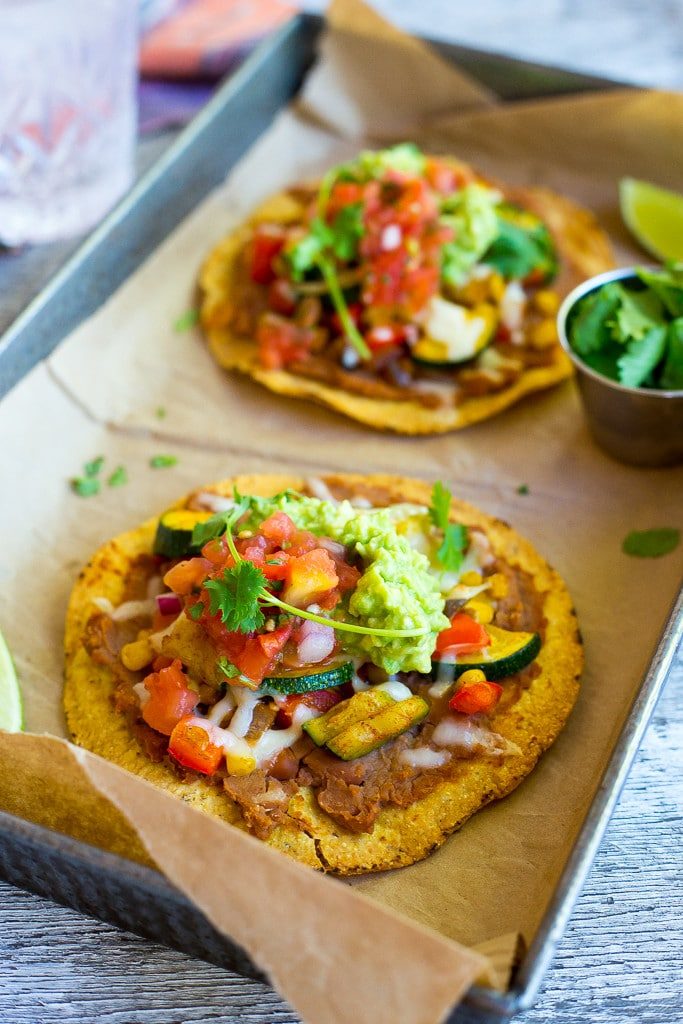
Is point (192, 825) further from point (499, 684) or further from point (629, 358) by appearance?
point (629, 358)

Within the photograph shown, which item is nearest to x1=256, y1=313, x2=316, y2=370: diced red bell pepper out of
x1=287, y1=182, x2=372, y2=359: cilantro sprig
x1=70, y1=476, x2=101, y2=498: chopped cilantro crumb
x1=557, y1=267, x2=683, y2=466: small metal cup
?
x1=287, y1=182, x2=372, y2=359: cilantro sprig

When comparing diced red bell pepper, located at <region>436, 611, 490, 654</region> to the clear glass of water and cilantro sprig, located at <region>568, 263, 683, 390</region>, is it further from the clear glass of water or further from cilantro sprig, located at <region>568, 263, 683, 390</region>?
the clear glass of water

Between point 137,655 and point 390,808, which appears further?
point 137,655

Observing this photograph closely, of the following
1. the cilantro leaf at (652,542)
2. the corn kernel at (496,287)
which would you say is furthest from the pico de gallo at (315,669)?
the corn kernel at (496,287)

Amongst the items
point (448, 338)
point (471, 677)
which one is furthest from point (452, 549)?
point (448, 338)

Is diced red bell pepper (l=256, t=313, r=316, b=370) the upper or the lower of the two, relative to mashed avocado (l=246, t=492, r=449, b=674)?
lower

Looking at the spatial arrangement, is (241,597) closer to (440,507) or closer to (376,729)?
(376,729)
